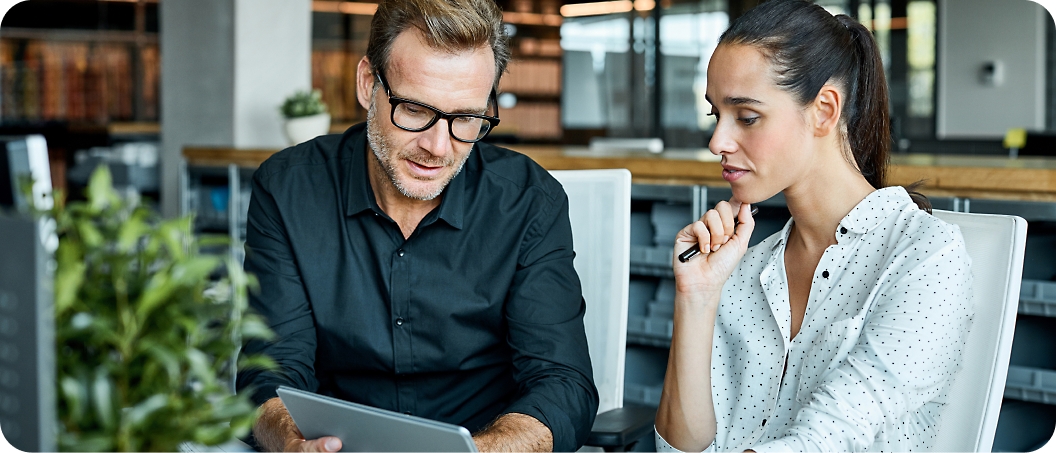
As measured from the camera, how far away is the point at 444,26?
1.51m

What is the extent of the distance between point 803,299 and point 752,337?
10 centimetres

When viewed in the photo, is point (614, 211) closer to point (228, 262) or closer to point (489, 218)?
point (489, 218)

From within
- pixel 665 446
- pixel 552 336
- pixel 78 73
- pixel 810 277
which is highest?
pixel 78 73

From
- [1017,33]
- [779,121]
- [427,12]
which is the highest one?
[1017,33]

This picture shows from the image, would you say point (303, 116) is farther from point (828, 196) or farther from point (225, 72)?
point (828, 196)

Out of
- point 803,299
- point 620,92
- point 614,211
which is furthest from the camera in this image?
point 620,92

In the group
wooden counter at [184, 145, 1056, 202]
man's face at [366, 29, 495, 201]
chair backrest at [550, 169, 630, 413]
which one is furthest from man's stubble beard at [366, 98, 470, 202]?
wooden counter at [184, 145, 1056, 202]

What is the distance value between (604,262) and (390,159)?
0.47 metres

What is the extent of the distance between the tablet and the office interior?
0.65 feet

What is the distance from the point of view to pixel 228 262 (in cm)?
63

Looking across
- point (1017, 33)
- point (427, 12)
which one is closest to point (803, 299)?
point (427, 12)

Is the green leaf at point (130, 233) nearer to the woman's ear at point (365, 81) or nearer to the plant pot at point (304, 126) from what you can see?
the woman's ear at point (365, 81)

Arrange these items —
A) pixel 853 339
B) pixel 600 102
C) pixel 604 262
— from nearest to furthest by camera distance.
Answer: pixel 853 339 < pixel 604 262 < pixel 600 102

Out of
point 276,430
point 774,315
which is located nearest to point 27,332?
point 276,430
